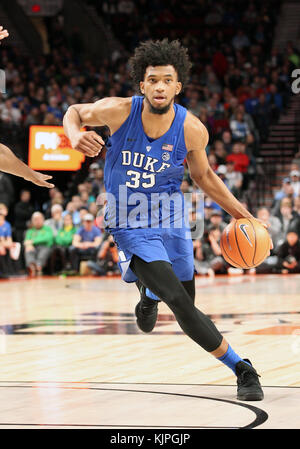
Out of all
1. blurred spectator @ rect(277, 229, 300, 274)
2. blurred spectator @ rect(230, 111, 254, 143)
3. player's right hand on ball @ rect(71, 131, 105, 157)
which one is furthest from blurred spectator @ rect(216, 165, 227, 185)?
player's right hand on ball @ rect(71, 131, 105, 157)

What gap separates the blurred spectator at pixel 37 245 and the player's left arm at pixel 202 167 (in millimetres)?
11165

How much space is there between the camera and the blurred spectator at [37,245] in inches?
638

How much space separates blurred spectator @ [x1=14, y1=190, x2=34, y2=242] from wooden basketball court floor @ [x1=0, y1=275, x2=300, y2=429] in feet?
19.7

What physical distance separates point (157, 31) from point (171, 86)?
19748 millimetres

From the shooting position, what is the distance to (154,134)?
5020 millimetres

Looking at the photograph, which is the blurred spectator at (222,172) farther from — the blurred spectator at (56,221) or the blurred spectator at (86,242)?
the blurred spectator at (56,221)

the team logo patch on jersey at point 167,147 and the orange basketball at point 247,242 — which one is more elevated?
the team logo patch on jersey at point 167,147

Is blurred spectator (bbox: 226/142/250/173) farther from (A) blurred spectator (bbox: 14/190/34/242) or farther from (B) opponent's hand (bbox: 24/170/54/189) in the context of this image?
(B) opponent's hand (bbox: 24/170/54/189)

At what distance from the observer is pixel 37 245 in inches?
641

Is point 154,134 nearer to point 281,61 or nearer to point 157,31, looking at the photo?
point 281,61

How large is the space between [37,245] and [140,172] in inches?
455

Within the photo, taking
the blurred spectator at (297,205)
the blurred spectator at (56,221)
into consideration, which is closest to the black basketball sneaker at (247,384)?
the blurred spectator at (297,205)

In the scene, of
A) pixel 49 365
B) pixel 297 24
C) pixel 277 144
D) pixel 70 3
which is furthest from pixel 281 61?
pixel 49 365

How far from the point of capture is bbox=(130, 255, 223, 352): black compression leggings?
4602 mm
